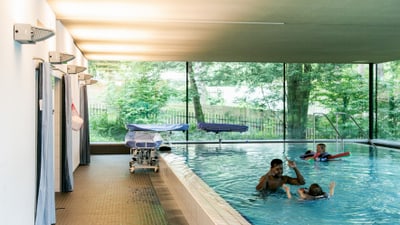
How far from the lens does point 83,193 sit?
723 cm

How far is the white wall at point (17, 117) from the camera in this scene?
3617 mm

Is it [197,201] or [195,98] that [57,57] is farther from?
[195,98]

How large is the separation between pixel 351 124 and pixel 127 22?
10100 mm

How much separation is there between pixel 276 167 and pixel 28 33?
11.5 feet

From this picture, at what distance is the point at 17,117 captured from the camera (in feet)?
13.3

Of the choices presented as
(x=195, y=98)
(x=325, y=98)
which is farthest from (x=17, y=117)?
(x=325, y=98)

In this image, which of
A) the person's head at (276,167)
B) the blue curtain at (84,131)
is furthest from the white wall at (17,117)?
the blue curtain at (84,131)

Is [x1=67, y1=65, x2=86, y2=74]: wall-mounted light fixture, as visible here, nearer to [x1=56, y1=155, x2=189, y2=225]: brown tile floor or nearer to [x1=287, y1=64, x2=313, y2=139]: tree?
[x1=56, y1=155, x2=189, y2=225]: brown tile floor

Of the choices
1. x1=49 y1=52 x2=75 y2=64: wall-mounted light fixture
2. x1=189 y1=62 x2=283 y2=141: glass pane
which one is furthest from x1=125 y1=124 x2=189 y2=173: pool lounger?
x1=49 y1=52 x2=75 y2=64: wall-mounted light fixture

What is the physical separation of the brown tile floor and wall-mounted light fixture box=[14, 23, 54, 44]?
7.38ft

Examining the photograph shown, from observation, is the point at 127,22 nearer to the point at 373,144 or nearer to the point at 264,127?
the point at 264,127

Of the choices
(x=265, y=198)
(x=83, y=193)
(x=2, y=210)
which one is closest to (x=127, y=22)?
(x=83, y=193)

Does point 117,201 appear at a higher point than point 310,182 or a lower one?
lower

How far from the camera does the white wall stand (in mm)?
3617
